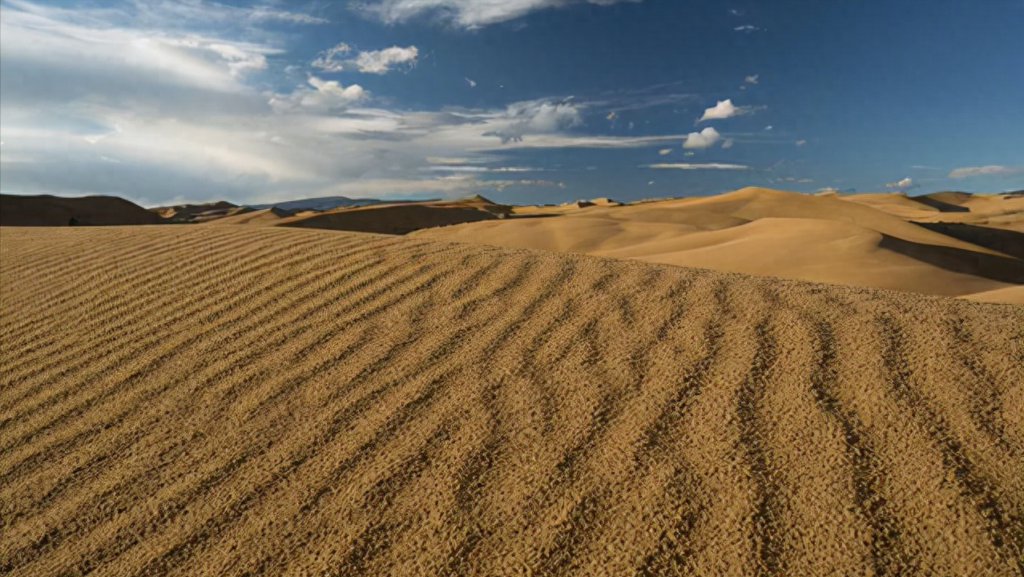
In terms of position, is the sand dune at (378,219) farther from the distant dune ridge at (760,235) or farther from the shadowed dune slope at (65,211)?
the shadowed dune slope at (65,211)

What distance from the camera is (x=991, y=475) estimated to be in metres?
1.84

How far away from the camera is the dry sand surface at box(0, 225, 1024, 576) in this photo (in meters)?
1.73

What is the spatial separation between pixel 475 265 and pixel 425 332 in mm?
1151

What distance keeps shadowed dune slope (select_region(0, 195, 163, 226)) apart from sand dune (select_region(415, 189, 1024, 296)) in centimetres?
1731

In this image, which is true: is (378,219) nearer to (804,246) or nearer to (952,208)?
(804,246)

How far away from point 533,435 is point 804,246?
8.59 m

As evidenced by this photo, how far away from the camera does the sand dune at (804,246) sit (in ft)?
25.8

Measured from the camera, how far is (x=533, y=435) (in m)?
2.22

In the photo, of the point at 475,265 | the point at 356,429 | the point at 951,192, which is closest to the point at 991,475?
the point at 356,429

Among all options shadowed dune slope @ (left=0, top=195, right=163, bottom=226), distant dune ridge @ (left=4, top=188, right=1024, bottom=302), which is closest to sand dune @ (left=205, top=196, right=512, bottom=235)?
distant dune ridge @ (left=4, top=188, right=1024, bottom=302)

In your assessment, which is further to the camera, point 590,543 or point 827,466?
point 827,466

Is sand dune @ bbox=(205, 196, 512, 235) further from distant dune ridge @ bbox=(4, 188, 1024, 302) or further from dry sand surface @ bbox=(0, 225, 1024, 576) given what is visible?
dry sand surface @ bbox=(0, 225, 1024, 576)

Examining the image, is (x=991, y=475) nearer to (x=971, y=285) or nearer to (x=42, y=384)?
(x=42, y=384)

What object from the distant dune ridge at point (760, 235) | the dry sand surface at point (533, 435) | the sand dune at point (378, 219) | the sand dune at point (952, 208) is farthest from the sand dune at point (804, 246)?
the sand dune at point (952, 208)
